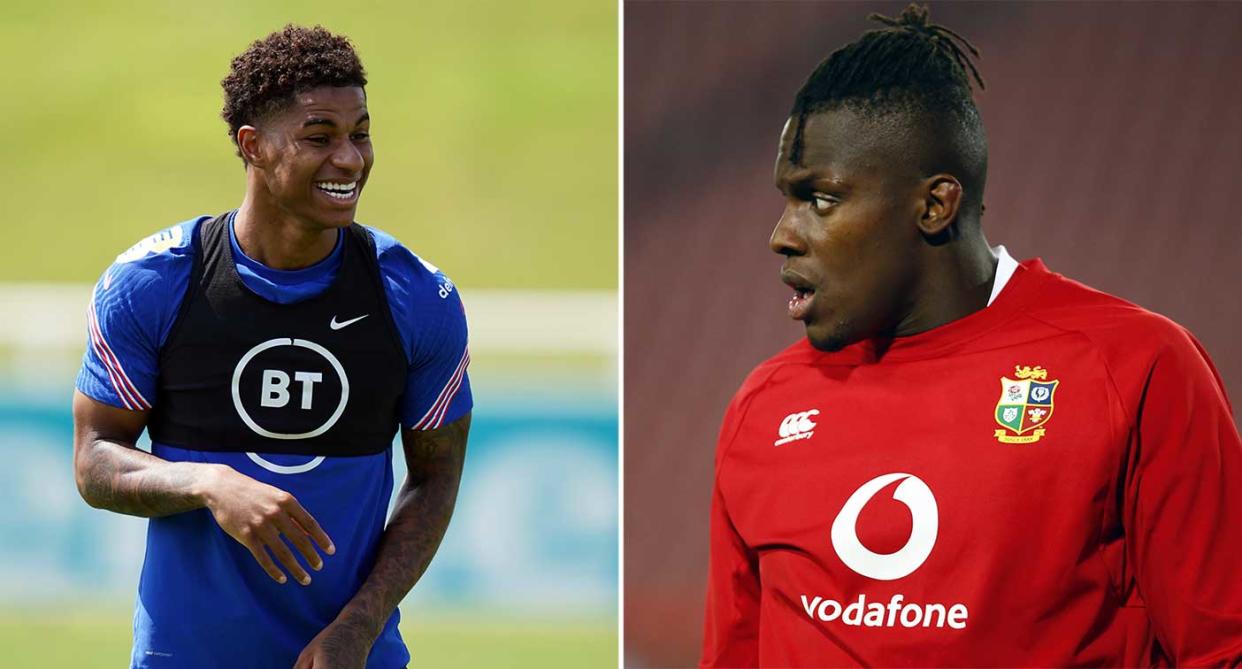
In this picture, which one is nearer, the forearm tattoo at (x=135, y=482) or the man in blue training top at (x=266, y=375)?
the forearm tattoo at (x=135, y=482)

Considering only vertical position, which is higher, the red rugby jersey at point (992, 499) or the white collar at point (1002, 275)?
the white collar at point (1002, 275)

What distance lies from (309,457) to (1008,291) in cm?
125

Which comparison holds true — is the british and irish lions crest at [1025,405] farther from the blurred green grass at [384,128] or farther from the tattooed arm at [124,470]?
the blurred green grass at [384,128]

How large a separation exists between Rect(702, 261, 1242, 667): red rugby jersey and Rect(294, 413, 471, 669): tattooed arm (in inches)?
20.4

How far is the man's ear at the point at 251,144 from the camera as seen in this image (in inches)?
96.7

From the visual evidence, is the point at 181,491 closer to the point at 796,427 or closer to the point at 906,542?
the point at 796,427

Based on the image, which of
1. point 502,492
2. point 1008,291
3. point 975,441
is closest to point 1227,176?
point 1008,291

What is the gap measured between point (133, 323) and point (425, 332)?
1.67 feet

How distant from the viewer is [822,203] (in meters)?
2.30

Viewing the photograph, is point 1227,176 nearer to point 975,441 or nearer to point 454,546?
point 975,441

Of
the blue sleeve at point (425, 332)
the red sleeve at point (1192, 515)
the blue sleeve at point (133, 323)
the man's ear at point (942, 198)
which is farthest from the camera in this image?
the blue sleeve at point (425, 332)

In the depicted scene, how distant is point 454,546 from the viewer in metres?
4.04

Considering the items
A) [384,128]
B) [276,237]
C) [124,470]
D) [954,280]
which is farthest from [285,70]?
[384,128]

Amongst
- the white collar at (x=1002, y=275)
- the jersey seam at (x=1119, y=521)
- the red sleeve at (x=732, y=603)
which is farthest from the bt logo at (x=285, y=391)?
the jersey seam at (x=1119, y=521)
